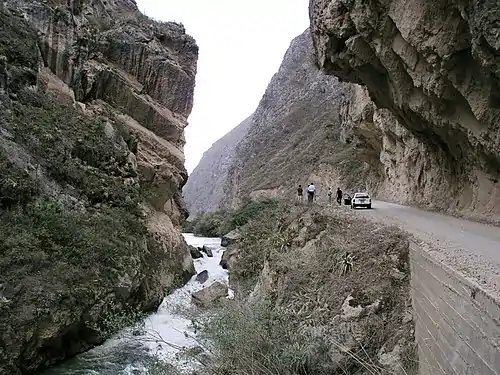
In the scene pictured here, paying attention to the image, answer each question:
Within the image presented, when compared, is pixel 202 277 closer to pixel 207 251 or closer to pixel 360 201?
pixel 360 201

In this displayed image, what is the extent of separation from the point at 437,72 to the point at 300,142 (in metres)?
62.3

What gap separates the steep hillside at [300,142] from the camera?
54.4 m

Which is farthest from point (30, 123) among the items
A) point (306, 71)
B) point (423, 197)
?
point (306, 71)

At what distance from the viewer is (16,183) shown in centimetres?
1597

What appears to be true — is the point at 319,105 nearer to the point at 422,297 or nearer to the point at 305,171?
the point at 305,171

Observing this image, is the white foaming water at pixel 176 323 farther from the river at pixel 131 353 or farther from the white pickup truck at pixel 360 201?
the white pickup truck at pixel 360 201

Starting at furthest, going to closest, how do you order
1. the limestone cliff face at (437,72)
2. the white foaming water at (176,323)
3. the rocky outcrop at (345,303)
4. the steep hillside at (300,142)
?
the steep hillside at (300,142), the limestone cliff face at (437,72), the white foaming water at (176,323), the rocky outcrop at (345,303)

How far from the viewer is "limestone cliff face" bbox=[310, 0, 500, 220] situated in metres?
12.8

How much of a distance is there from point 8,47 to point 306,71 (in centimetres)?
8883

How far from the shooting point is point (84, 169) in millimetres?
20531

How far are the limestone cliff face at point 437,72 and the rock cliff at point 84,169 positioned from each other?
11.3 metres

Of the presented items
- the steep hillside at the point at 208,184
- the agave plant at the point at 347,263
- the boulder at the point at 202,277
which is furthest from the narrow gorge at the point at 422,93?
the steep hillside at the point at 208,184

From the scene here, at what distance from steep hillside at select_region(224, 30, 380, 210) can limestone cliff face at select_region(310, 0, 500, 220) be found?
15077 millimetres

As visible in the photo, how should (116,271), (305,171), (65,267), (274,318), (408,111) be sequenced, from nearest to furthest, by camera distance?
(274,318) → (65,267) → (116,271) → (408,111) → (305,171)
